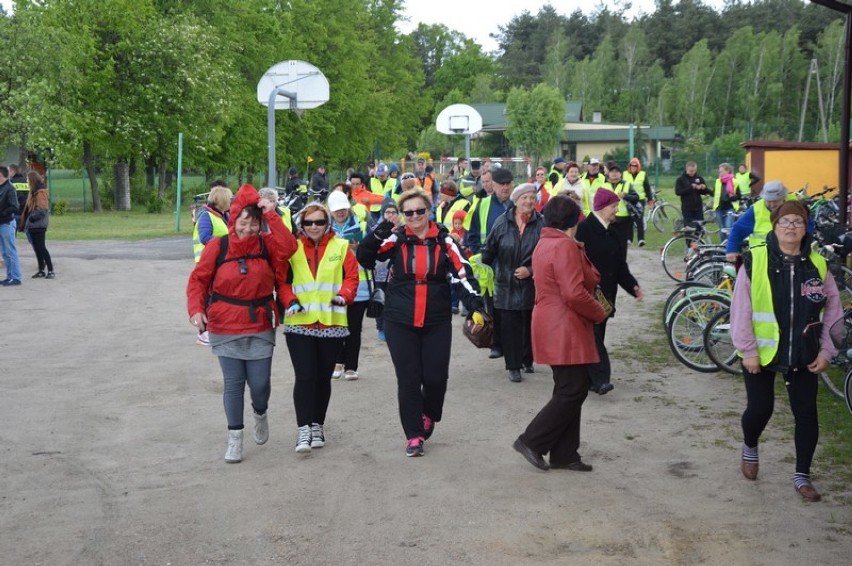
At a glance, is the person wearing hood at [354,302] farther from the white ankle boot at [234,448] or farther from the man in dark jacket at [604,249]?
the white ankle boot at [234,448]

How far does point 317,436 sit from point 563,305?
2.01 m

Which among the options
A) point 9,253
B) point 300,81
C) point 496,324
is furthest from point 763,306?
point 300,81

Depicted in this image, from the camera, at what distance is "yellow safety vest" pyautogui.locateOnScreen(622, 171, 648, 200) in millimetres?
22431

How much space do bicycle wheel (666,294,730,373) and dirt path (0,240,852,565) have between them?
0.21m

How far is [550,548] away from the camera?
5422 millimetres

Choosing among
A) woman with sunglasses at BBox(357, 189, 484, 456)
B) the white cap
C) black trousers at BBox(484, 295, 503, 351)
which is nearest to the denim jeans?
black trousers at BBox(484, 295, 503, 351)

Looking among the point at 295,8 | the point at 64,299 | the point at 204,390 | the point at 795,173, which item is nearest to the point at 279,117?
the point at 295,8

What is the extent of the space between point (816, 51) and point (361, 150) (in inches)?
1677

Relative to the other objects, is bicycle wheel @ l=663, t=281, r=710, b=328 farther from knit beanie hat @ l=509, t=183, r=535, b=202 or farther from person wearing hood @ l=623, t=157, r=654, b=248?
person wearing hood @ l=623, t=157, r=654, b=248

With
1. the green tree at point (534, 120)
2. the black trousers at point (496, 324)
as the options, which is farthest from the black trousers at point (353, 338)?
the green tree at point (534, 120)

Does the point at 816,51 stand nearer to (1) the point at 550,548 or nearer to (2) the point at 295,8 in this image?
(2) the point at 295,8

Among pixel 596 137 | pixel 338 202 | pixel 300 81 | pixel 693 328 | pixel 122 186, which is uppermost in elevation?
pixel 596 137

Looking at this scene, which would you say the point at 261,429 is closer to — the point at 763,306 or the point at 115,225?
the point at 763,306

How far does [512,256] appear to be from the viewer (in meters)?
9.53
